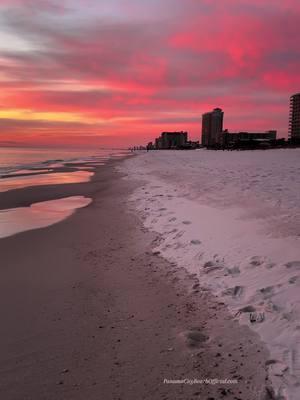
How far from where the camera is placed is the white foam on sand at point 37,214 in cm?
1021

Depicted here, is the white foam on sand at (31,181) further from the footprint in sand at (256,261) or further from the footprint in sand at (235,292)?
the footprint in sand at (235,292)

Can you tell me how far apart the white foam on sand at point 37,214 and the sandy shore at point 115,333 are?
8.92ft

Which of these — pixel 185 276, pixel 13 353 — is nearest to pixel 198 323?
pixel 185 276

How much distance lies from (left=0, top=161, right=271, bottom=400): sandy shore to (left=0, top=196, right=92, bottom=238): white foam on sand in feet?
8.92

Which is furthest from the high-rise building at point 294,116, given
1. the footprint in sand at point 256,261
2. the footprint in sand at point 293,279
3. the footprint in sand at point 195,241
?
the footprint in sand at point 293,279

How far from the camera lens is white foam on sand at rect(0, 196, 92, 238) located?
1021 cm

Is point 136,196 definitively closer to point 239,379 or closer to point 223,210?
point 223,210

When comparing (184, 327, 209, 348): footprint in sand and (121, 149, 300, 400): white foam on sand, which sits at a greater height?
(121, 149, 300, 400): white foam on sand

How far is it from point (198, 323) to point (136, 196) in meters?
10.7

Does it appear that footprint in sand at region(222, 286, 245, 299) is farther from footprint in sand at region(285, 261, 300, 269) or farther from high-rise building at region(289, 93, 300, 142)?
high-rise building at region(289, 93, 300, 142)

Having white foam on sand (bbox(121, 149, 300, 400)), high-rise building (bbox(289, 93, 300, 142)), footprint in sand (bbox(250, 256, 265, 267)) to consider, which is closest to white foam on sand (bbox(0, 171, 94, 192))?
white foam on sand (bbox(121, 149, 300, 400))

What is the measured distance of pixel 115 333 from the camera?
4.30 metres

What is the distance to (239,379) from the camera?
132 inches

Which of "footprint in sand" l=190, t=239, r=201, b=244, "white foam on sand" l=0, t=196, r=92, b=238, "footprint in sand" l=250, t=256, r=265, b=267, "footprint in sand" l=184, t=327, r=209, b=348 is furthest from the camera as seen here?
"white foam on sand" l=0, t=196, r=92, b=238
